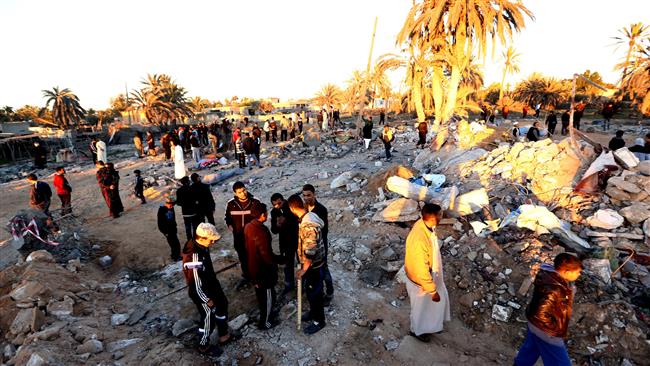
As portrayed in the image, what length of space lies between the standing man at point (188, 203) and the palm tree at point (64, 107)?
27.3 metres

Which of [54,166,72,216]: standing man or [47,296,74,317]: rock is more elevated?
[54,166,72,216]: standing man

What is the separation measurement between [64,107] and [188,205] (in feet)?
90.2

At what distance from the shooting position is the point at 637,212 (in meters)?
4.59

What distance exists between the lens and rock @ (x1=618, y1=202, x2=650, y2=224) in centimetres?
454

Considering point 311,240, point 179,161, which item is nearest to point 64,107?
point 179,161

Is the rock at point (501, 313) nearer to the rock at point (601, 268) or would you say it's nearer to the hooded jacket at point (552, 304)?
the rock at point (601, 268)

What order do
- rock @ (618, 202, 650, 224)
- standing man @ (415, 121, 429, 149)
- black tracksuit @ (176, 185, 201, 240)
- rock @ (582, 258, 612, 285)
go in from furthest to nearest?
standing man @ (415, 121, 429, 149) < black tracksuit @ (176, 185, 201, 240) < rock @ (618, 202, 650, 224) < rock @ (582, 258, 612, 285)

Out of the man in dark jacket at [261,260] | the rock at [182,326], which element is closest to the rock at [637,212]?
the man in dark jacket at [261,260]

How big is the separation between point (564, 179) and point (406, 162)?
17.6 feet

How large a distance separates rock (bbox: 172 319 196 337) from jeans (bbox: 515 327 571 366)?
3429 millimetres

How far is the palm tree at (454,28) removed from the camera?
13.7m

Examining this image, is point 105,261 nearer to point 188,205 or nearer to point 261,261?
point 188,205

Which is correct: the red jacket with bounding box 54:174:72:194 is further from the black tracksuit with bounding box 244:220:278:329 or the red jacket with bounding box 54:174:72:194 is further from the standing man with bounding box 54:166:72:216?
the black tracksuit with bounding box 244:220:278:329

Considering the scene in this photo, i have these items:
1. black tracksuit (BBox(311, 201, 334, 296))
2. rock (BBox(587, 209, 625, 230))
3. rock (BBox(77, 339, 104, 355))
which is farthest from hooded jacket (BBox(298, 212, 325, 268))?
rock (BBox(587, 209, 625, 230))
